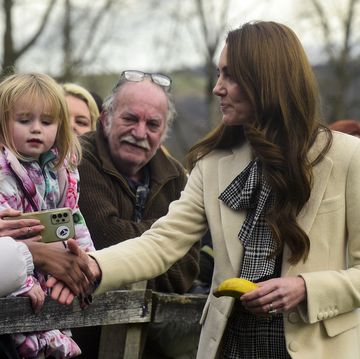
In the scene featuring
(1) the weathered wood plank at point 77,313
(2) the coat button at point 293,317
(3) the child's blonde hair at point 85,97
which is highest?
(3) the child's blonde hair at point 85,97

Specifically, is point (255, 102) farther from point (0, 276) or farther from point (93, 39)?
point (93, 39)

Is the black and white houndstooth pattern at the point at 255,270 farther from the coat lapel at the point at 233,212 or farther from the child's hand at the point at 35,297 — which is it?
the child's hand at the point at 35,297

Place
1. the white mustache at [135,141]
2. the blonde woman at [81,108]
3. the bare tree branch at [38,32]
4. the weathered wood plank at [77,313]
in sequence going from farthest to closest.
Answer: the bare tree branch at [38,32] → the blonde woman at [81,108] → the white mustache at [135,141] → the weathered wood plank at [77,313]

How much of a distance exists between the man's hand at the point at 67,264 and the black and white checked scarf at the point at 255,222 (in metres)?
0.60

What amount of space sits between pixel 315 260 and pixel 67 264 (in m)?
0.95

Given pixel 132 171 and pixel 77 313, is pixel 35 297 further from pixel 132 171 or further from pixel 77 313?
pixel 132 171

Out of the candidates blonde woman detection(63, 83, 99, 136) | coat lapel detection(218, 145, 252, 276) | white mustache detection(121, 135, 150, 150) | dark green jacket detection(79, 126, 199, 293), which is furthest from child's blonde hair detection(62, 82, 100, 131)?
coat lapel detection(218, 145, 252, 276)

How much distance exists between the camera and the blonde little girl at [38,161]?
3926mm

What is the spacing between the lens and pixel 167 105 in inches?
215

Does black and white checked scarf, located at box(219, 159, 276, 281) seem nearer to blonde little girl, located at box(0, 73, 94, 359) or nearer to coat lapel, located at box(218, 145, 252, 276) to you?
coat lapel, located at box(218, 145, 252, 276)

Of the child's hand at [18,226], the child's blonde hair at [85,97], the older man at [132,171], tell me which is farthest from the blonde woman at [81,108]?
the child's hand at [18,226]

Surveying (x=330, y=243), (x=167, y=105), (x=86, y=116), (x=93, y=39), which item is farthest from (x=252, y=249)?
(x=93, y=39)

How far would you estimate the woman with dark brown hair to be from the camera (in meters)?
3.53

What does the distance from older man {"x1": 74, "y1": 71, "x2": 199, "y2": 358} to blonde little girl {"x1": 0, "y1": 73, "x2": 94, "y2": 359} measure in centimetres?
54
